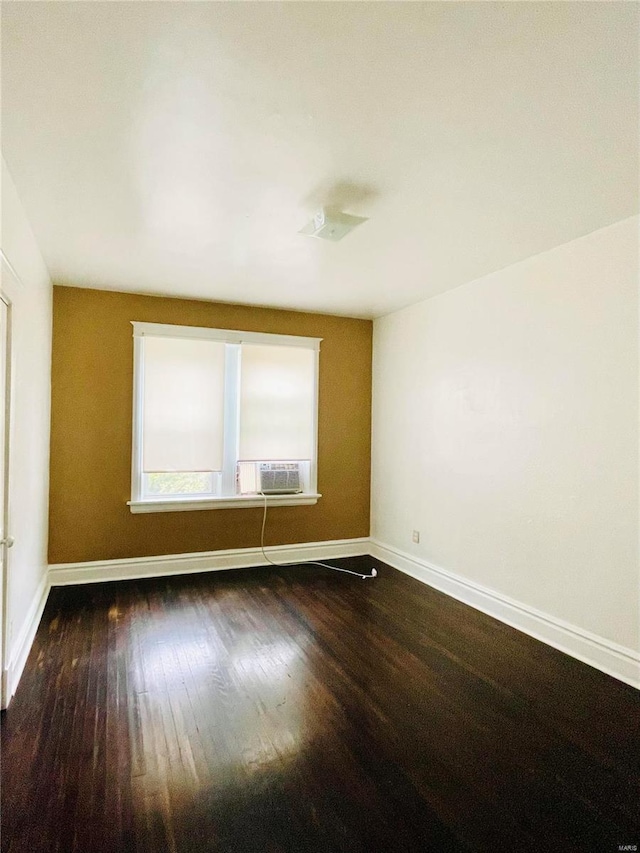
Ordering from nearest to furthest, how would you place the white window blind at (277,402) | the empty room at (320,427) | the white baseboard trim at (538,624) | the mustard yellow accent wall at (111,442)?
the empty room at (320,427) < the white baseboard trim at (538,624) < the mustard yellow accent wall at (111,442) < the white window blind at (277,402)

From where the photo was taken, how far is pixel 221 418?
14.9ft

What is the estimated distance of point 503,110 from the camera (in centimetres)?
175

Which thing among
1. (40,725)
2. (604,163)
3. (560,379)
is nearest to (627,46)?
(604,163)

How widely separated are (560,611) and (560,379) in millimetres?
1491

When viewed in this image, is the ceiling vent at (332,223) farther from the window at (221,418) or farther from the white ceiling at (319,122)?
the window at (221,418)

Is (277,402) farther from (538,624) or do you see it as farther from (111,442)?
(538,624)

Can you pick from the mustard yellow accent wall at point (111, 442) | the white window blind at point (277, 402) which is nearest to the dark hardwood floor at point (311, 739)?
the mustard yellow accent wall at point (111, 442)

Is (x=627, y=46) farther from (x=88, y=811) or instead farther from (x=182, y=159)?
(x=88, y=811)

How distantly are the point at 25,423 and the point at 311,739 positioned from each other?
92.3 inches

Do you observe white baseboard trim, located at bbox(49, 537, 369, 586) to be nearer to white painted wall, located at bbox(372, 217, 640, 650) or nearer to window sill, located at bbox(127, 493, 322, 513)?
window sill, located at bbox(127, 493, 322, 513)

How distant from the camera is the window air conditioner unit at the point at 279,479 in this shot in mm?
4734

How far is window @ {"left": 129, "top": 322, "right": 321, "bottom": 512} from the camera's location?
14.1ft

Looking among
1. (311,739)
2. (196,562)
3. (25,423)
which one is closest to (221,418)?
(196,562)

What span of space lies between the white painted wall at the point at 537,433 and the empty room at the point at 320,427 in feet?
0.08
